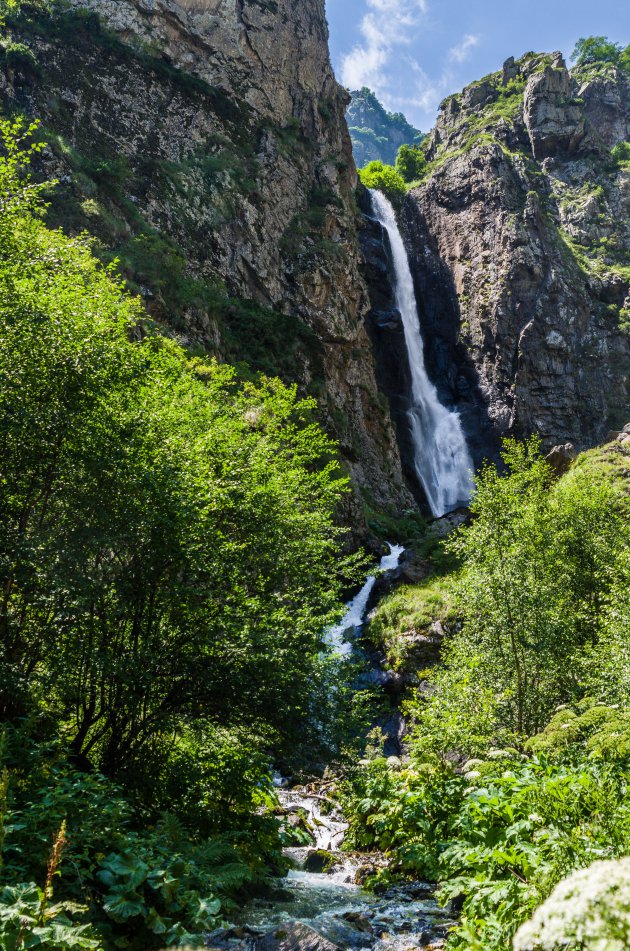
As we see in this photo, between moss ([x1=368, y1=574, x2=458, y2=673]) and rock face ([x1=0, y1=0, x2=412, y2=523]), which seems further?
rock face ([x1=0, y1=0, x2=412, y2=523])

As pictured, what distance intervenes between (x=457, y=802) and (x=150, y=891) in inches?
189

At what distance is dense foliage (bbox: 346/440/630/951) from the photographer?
14.5 feet

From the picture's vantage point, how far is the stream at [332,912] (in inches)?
220

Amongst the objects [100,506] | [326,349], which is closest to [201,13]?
[326,349]

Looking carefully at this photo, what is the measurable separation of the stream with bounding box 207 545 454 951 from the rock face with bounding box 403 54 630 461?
4226 centimetres

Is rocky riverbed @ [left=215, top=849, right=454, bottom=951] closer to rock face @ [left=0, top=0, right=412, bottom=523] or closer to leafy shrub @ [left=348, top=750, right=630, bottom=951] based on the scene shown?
leafy shrub @ [left=348, top=750, right=630, bottom=951]

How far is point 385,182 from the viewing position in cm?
6669

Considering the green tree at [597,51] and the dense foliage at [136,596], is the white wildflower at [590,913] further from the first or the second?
the green tree at [597,51]

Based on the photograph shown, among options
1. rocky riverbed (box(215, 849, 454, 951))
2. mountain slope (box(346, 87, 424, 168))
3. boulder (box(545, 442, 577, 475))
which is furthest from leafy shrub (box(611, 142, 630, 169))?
mountain slope (box(346, 87, 424, 168))

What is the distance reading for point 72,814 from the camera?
5105 millimetres

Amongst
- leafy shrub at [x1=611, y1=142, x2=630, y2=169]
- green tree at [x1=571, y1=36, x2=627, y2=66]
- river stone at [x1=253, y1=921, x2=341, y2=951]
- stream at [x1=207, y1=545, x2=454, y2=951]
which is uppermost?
green tree at [x1=571, y1=36, x2=627, y2=66]

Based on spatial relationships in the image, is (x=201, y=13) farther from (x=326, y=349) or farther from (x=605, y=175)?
(x=605, y=175)

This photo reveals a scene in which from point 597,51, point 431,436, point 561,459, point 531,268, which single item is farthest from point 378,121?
point 561,459

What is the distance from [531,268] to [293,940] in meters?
56.7
